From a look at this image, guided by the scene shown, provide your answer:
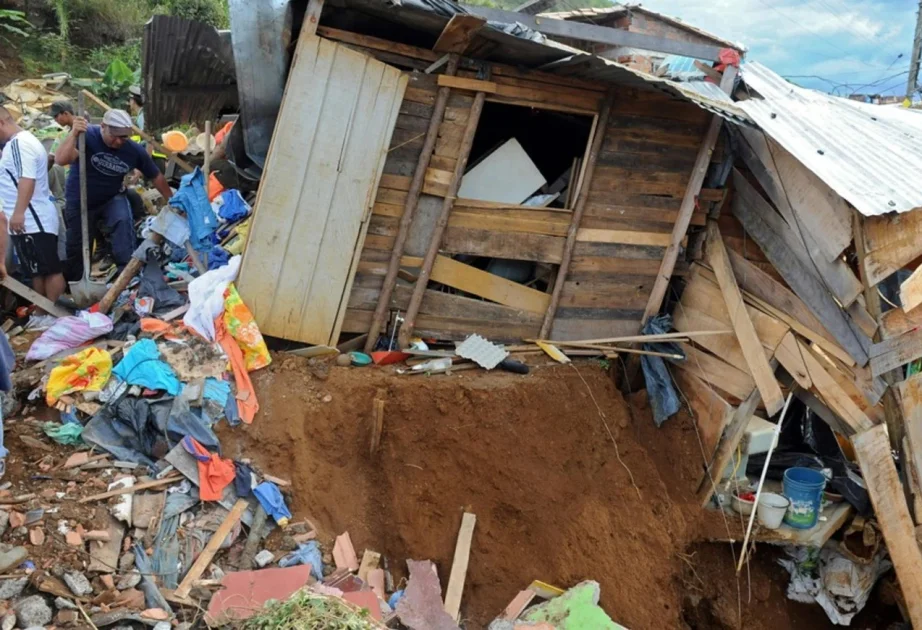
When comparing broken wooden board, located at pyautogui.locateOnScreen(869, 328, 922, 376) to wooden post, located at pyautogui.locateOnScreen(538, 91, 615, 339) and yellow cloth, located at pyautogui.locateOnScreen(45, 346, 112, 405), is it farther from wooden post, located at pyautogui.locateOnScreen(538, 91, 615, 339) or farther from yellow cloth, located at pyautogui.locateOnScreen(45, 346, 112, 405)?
yellow cloth, located at pyautogui.locateOnScreen(45, 346, 112, 405)

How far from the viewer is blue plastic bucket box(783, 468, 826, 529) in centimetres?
604

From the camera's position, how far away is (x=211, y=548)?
451 cm

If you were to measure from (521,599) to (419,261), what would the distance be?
3141mm

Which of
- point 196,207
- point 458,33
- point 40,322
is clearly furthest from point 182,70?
point 458,33

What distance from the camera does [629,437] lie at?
22.0 ft

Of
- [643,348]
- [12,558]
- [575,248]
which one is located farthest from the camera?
[643,348]

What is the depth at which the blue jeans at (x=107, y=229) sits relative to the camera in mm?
6688

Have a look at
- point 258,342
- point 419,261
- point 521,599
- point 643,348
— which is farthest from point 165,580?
point 643,348

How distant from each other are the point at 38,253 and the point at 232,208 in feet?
6.19

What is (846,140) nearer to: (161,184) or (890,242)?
(890,242)

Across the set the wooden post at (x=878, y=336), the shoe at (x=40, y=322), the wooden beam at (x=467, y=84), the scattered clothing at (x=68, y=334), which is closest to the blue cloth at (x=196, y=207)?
the scattered clothing at (x=68, y=334)

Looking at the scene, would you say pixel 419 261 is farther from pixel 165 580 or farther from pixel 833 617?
pixel 833 617

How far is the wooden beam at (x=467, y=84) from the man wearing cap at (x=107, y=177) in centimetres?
313

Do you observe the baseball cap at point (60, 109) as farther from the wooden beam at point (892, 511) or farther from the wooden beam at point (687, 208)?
the wooden beam at point (892, 511)
